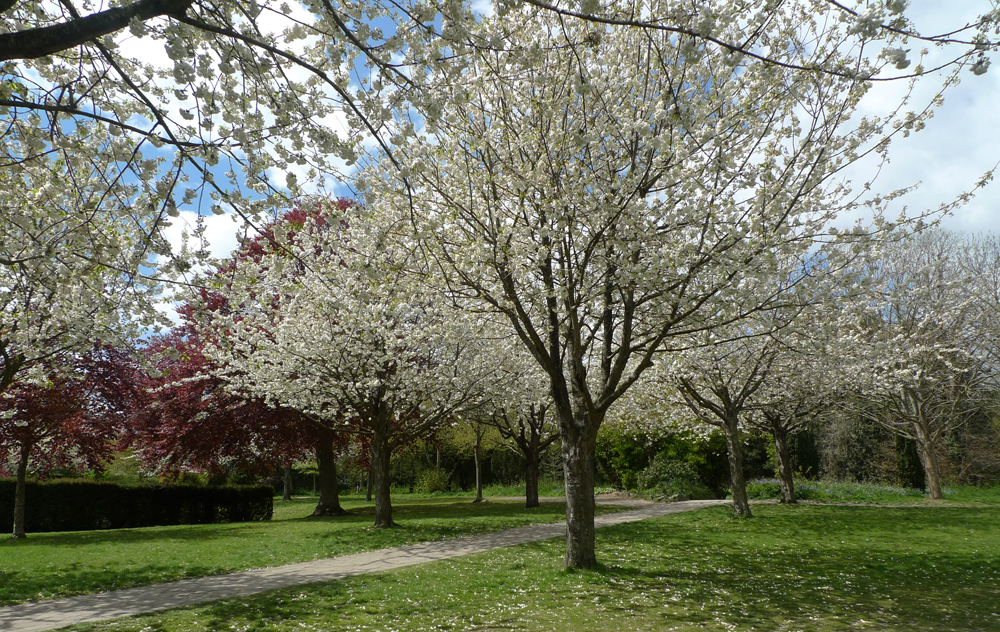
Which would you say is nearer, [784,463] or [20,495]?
[20,495]

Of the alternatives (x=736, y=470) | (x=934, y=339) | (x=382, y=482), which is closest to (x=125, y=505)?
(x=382, y=482)

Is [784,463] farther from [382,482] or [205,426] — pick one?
[205,426]

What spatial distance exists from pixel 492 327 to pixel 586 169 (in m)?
4.40

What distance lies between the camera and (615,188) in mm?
6840

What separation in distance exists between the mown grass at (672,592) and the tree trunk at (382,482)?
440cm

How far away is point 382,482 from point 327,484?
254 inches

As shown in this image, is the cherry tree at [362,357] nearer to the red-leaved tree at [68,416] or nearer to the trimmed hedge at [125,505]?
the red-leaved tree at [68,416]

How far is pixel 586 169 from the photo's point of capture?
707 centimetres

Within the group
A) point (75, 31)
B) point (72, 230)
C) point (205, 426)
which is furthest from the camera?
point (205, 426)

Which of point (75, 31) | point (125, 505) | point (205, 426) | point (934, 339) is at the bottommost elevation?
point (125, 505)

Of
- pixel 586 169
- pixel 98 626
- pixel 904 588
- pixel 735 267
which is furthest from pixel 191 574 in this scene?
pixel 904 588

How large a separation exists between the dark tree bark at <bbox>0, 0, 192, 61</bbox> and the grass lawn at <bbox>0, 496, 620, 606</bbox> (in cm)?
706

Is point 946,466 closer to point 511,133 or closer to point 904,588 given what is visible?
point 904,588

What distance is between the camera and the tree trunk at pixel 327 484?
1798cm
